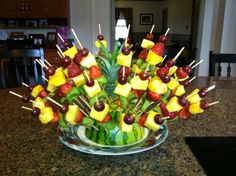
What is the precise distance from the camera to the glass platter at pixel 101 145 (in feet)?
2.10

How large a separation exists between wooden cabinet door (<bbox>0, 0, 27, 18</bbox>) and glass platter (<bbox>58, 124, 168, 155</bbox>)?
11.9 ft

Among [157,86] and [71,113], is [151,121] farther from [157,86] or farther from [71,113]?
[71,113]

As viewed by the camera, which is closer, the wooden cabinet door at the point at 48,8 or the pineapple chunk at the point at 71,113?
the pineapple chunk at the point at 71,113

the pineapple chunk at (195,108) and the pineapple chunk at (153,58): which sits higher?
the pineapple chunk at (153,58)

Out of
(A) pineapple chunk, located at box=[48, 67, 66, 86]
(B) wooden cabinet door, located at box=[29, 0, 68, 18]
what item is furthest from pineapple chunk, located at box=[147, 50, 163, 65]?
(B) wooden cabinet door, located at box=[29, 0, 68, 18]

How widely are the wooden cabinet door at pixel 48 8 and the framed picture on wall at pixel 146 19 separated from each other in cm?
665

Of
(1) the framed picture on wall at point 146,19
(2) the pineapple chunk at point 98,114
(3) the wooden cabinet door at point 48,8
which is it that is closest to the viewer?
(2) the pineapple chunk at point 98,114

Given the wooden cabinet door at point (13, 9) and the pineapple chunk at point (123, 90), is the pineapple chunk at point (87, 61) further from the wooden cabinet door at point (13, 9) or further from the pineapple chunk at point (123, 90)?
the wooden cabinet door at point (13, 9)

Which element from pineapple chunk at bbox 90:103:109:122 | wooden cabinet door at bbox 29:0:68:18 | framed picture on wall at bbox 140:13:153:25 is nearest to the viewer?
pineapple chunk at bbox 90:103:109:122

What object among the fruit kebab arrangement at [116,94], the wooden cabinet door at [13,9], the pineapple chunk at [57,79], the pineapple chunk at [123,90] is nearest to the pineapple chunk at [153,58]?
the fruit kebab arrangement at [116,94]

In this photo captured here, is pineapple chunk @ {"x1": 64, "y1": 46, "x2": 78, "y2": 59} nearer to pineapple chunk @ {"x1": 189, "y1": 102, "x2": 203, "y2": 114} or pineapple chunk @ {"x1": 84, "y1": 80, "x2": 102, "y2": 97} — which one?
pineapple chunk @ {"x1": 84, "y1": 80, "x2": 102, "y2": 97}

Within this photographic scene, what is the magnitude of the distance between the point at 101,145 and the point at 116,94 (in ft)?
0.55

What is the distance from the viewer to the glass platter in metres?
0.64

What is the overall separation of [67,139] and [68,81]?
0.19m
